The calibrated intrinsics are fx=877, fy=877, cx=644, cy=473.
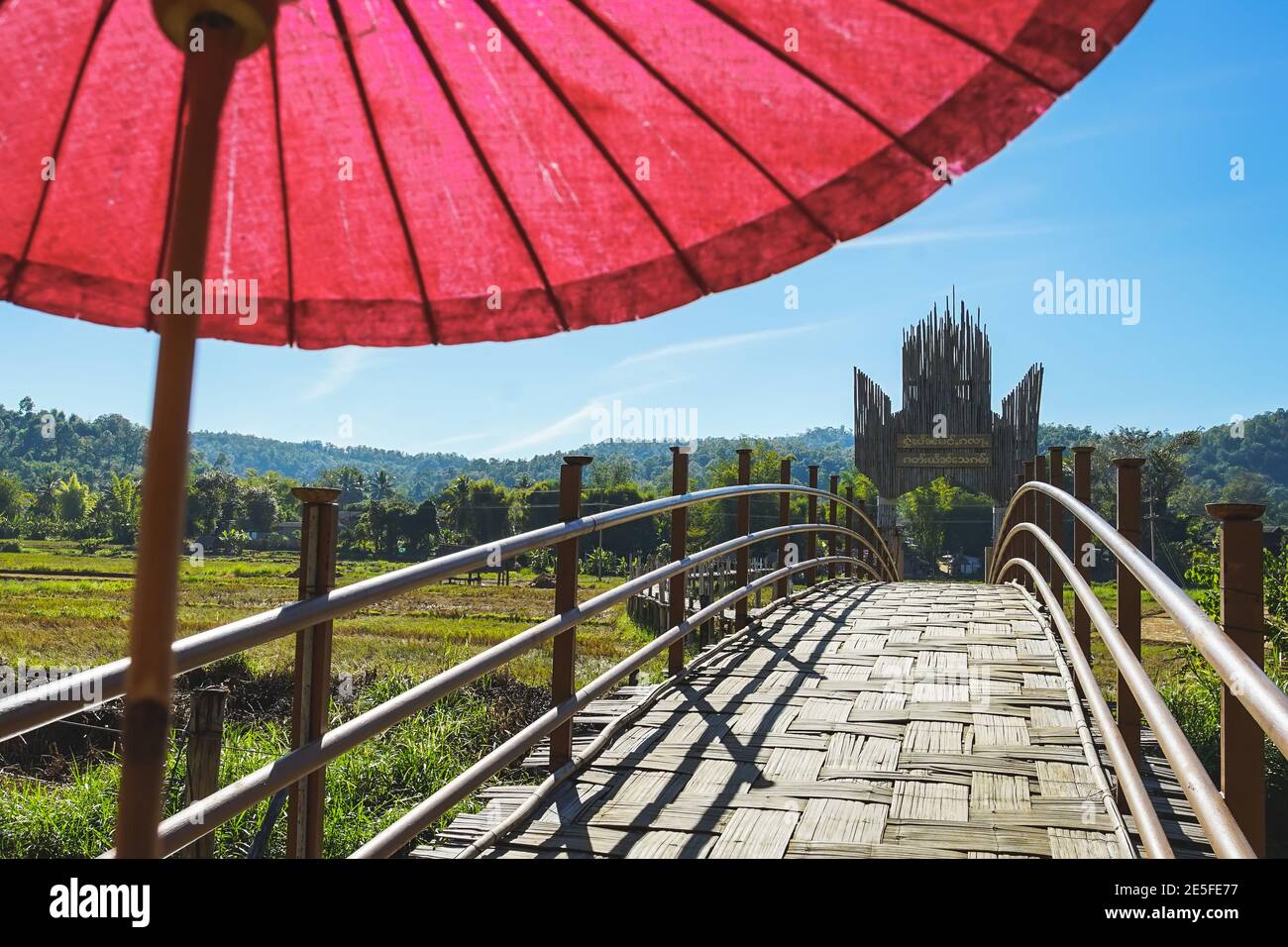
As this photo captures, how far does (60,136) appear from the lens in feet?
4.45

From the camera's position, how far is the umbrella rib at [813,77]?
117 cm

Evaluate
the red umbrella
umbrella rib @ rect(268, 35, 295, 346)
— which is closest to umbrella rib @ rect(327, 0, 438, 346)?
the red umbrella

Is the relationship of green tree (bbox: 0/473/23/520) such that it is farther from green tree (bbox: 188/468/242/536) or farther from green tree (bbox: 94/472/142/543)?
green tree (bbox: 188/468/242/536)

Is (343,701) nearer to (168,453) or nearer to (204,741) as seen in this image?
(204,741)

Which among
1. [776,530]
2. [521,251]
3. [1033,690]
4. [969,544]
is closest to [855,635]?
[776,530]

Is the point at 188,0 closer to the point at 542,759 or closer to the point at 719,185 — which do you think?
the point at 719,185

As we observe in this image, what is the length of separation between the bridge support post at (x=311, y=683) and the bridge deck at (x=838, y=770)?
23.3 inches

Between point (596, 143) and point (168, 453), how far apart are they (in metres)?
0.86

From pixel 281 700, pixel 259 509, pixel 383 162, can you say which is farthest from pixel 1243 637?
pixel 259 509

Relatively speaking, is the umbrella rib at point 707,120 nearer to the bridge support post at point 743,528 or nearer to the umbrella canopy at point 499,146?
the umbrella canopy at point 499,146

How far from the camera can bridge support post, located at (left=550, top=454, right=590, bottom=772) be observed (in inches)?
121

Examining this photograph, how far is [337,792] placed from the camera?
8.04m

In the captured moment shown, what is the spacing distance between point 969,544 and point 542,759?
80.4m

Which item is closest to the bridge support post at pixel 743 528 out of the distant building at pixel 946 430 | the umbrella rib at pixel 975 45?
the umbrella rib at pixel 975 45
